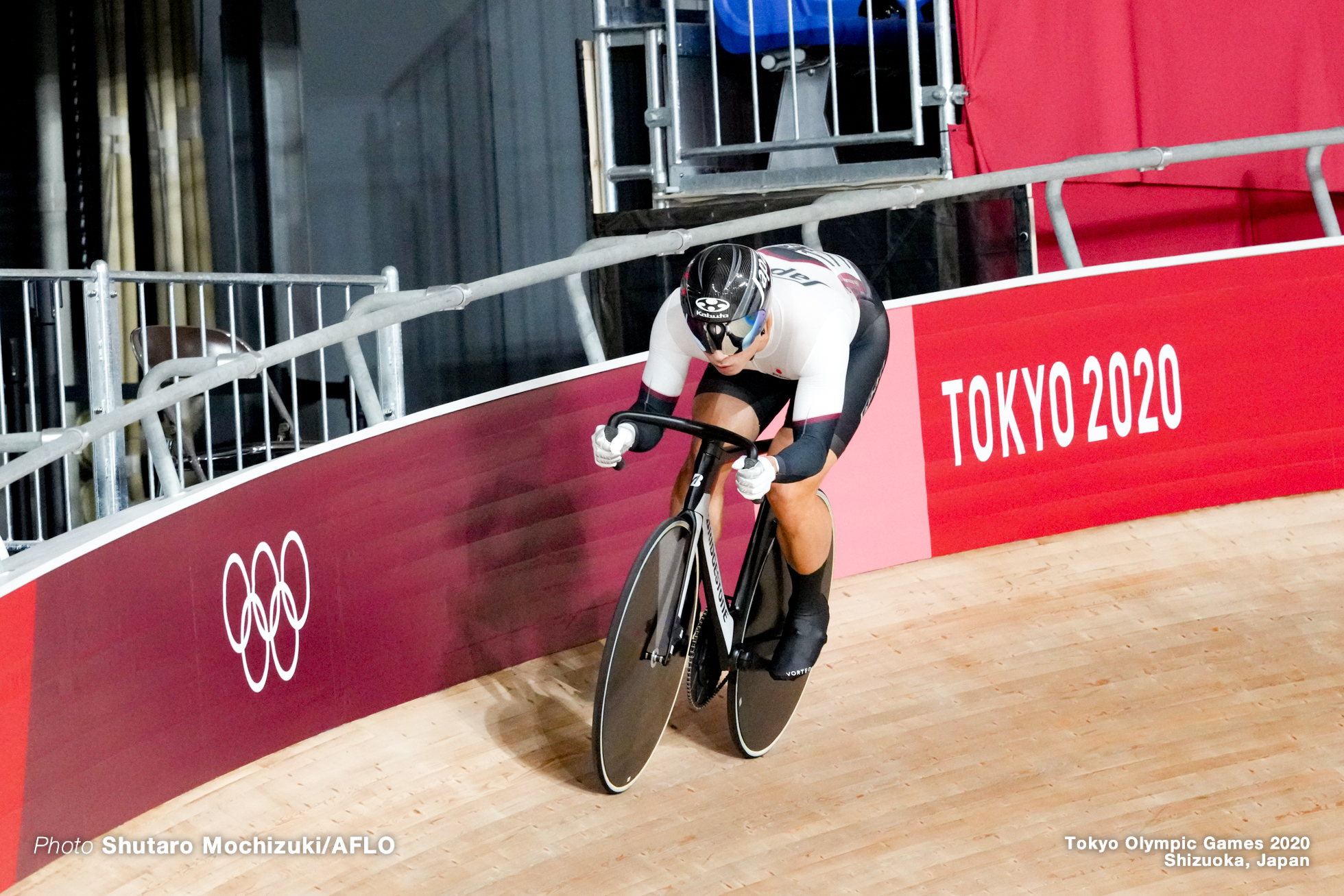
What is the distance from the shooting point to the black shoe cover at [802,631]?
3652mm

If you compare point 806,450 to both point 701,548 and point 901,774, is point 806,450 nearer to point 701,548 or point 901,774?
point 701,548

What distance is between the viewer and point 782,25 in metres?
6.23

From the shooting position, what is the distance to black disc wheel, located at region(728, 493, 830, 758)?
3699 mm

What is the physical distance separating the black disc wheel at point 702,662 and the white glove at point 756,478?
Result: 53 centimetres


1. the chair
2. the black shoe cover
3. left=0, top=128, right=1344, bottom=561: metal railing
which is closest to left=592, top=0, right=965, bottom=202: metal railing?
left=0, top=128, right=1344, bottom=561: metal railing

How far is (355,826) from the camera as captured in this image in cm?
348

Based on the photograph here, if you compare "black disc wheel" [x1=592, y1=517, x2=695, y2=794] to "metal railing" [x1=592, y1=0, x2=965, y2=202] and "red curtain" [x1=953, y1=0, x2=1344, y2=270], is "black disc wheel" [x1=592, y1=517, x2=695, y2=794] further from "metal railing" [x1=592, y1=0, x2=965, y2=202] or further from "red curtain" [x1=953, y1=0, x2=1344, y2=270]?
"red curtain" [x1=953, y1=0, x2=1344, y2=270]

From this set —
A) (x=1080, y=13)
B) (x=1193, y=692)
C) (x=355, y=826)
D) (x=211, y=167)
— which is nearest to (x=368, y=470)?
(x=355, y=826)

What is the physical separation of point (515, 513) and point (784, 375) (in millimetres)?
1182

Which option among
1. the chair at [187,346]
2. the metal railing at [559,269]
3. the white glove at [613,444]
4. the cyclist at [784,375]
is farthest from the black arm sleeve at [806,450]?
the chair at [187,346]

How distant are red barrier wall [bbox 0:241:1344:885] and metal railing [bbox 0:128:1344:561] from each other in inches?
9.7

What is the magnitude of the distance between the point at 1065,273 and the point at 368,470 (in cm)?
280

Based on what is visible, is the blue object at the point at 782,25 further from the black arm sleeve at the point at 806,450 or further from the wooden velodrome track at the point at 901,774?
the black arm sleeve at the point at 806,450

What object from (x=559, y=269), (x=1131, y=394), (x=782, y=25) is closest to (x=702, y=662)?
(x=559, y=269)
